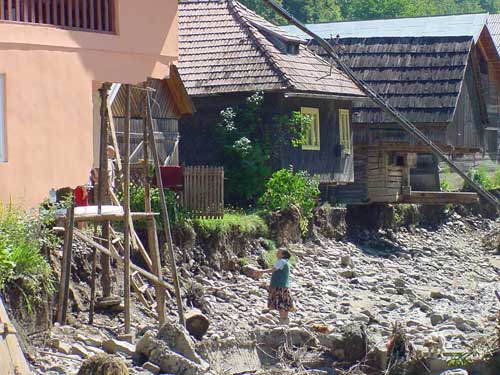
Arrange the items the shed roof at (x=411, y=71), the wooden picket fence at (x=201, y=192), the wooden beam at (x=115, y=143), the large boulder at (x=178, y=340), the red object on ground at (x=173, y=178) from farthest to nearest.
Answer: the shed roof at (x=411, y=71)
the wooden picket fence at (x=201, y=192)
the red object on ground at (x=173, y=178)
the wooden beam at (x=115, y=143)
the large boulder at (x=178, y=340)

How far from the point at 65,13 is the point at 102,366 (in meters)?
6.43

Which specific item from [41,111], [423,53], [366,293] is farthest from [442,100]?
[41,111]

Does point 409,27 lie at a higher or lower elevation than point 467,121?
higher

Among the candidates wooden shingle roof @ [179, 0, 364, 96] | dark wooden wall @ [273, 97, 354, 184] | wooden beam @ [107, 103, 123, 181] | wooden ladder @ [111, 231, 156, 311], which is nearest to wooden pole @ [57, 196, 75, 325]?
wooden ladder @ [111, 231, 156, 311]

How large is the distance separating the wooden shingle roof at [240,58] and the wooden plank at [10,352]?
52.6ft

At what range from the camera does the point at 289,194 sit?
3188 centimetres

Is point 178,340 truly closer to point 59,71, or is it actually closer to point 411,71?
point 59,71

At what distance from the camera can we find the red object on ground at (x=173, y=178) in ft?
90.2

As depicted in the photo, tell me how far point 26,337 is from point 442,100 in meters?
20.8

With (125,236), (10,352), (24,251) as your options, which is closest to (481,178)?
(125,236)

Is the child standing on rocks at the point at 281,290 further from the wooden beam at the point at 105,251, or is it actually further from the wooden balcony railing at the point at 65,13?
the wooden balcony railing at the point at 65,13

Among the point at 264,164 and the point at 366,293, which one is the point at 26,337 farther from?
the point at 264,164

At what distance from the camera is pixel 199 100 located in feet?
110

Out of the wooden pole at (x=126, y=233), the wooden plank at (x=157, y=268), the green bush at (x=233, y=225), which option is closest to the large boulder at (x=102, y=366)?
the wooden pole at (x=126, y=233)
